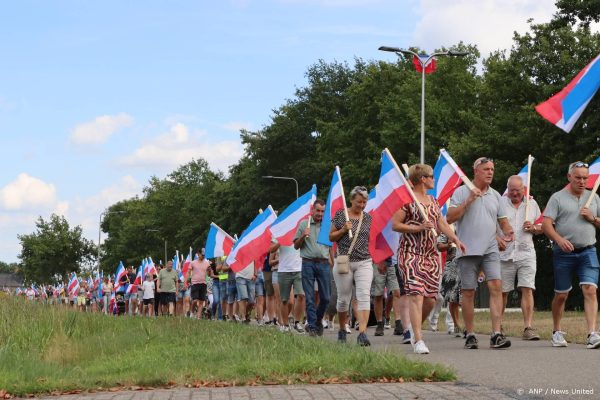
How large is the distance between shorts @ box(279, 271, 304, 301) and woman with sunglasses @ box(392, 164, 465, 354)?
6.22m

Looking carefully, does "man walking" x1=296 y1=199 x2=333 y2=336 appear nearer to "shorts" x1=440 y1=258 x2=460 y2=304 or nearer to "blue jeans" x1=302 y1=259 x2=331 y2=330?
"blue jeans" x1=302 y1=259 x2=331 y2=330

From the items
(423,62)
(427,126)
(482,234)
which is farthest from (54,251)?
(482,234)

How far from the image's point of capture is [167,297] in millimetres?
30141

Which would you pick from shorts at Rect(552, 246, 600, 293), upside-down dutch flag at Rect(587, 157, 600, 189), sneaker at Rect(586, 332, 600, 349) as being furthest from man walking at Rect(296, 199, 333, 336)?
sneaker at Rect(586, 332, 600, 349)

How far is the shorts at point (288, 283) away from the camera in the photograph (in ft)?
59.3

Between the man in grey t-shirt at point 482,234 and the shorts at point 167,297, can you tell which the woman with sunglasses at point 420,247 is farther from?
the shorts at point 167,297

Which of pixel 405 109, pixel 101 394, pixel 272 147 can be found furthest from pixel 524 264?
pixel 272 147

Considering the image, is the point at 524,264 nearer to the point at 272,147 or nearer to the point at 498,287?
the point at 498,287

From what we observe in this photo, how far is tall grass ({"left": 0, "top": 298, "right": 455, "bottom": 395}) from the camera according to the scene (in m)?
8.90

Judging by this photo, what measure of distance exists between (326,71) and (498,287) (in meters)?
62.7

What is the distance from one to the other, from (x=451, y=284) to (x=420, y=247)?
4.13 metres

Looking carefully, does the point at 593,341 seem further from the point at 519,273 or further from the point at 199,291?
the point at 199,291

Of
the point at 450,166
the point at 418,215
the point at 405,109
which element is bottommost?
the point at 418,215

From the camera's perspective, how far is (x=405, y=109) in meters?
53.9
